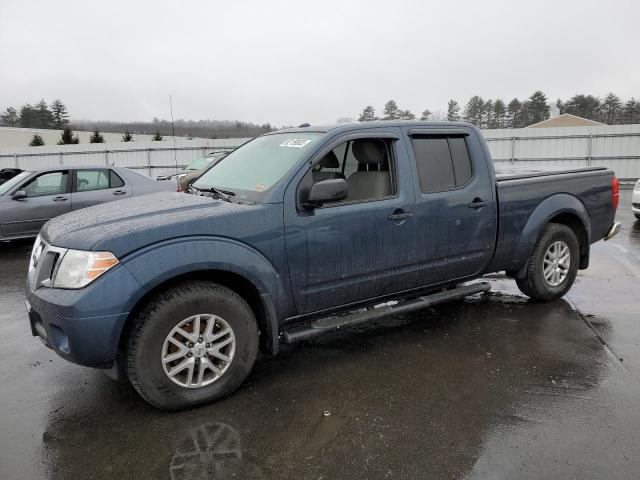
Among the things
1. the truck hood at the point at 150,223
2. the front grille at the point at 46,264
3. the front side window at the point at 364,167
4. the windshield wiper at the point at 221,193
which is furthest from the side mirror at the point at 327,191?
the front grille at the point at 46,264

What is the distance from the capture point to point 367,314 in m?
3.87

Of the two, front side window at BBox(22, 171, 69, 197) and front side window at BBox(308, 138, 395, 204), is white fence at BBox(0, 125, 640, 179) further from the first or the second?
front side window at BBox(308, 138, 395, 204)

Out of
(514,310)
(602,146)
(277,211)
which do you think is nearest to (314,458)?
(277,211)

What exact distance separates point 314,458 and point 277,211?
1592 millimetres

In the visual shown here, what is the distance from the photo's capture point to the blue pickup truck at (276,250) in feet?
9.71

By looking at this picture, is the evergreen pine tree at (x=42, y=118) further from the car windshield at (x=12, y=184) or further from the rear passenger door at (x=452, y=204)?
the rear passenger door at (x=452, y=204)

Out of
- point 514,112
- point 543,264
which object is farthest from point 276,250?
point 514,112

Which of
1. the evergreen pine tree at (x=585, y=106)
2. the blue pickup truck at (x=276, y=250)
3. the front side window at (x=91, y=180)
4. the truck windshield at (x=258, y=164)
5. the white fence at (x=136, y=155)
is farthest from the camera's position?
the evergreen pine tree at (x=585, y=106)

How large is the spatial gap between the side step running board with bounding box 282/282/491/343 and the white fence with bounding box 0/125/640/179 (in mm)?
15862

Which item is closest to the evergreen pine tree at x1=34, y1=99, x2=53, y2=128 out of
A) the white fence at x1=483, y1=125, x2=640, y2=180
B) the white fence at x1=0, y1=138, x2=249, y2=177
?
the white fence at x1=0, y1=138, x2=249, y2=177

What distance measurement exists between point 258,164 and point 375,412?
6.89 ft

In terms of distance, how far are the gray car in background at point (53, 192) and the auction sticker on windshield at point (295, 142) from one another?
6.15 metres

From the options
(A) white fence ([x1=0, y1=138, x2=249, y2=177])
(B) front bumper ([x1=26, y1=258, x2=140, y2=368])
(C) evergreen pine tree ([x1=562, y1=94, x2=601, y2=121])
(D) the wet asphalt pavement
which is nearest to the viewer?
(D) the wet asphalt pavement

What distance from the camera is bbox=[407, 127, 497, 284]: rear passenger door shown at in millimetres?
4125
